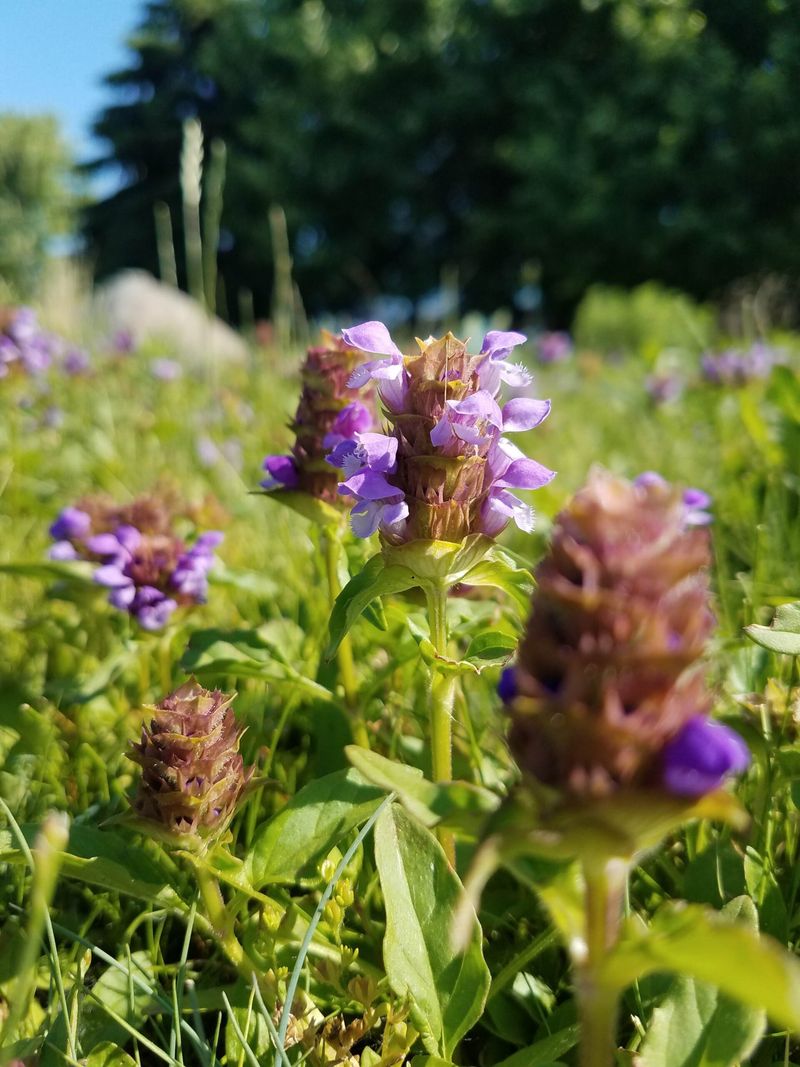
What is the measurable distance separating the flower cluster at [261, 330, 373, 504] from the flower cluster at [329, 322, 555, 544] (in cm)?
33

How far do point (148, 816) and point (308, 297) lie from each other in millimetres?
33592

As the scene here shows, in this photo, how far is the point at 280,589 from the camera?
111 inches

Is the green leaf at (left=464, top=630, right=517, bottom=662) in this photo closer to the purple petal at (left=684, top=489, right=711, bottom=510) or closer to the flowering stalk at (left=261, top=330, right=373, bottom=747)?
the flowering stalk at (left=261, top=330, right=373, bottom=747)

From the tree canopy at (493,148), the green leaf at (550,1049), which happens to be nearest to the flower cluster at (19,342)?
the green leaf at (550,1049)

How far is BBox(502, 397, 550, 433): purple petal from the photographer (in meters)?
1.49

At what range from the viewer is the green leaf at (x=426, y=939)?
1.30 metres

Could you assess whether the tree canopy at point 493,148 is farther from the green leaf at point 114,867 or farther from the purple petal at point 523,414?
the green leaf at point 114,867

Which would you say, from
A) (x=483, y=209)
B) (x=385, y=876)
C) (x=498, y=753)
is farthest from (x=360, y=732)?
(x=483, y=209)

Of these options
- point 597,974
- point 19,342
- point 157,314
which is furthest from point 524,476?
point 157,314

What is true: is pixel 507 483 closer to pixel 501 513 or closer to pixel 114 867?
pixel 501 513

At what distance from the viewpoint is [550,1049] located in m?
1.25

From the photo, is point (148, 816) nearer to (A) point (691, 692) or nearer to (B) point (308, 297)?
(A) point (691, 692)

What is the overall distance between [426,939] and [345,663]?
0.65 metres

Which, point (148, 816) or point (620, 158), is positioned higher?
point (620, 158)
